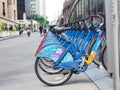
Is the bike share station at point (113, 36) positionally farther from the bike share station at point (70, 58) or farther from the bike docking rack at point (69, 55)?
the bike docking rack at point (69, 55)

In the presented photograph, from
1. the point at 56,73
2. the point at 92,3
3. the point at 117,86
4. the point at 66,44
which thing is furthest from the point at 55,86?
the point at 92,3

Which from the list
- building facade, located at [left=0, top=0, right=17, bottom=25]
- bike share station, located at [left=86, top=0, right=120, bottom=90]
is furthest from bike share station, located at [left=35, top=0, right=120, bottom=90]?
building facade, located at [left=0, top=0, right=17, bottom=25]

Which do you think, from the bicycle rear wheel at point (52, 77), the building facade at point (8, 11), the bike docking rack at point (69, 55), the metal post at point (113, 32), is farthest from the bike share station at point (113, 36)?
the building facade at point (8, 11)

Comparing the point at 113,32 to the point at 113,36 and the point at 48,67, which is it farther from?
the point at 48,67

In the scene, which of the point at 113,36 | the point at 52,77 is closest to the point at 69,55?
the point at 52,77

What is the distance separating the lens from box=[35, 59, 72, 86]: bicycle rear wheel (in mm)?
7086

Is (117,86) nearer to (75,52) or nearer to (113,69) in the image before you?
(113,69)

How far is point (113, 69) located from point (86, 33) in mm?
2432

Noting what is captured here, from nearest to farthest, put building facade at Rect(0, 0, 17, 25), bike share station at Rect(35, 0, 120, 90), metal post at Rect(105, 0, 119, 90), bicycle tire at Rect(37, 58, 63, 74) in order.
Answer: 1. metal post at Rect(105, 0, 119, 90)
2. bike share station at Rect(35, 0, 120, 90)
3. bicycle tire at Rect(37, 58, 63, 74)
4. building facade at Rect(0, 0, 17, 25)

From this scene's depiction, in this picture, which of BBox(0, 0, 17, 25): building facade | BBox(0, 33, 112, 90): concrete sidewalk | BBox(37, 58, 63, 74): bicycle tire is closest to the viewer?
BBox(0, 33, 112, 90): concrete sidewalk

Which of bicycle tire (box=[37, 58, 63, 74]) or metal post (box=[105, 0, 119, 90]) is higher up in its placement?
metal post (box=[105, 0, 119, 90])

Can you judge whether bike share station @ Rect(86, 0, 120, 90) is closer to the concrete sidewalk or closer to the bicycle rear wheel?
→ the concrete sidewalk

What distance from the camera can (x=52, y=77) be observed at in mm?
7336

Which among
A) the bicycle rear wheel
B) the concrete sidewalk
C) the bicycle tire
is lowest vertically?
the concrete sidewalk
